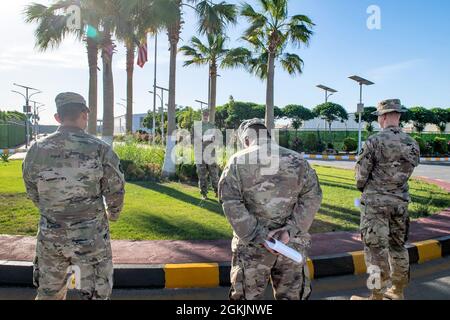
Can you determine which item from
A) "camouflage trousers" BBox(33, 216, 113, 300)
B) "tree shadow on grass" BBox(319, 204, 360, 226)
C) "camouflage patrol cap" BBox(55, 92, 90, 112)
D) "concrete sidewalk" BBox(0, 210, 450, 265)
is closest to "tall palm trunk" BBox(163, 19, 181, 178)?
"tree shadow on grass" BBox(319, 204, 360, 226)

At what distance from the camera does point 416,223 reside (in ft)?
21.2

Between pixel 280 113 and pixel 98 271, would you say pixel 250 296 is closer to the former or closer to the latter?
pixel 98 271

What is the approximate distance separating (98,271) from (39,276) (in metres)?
0.40

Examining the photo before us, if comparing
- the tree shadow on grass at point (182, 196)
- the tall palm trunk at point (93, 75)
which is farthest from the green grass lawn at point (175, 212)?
the tall palm trunk at point (93, 75)

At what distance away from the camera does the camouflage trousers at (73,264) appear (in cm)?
252

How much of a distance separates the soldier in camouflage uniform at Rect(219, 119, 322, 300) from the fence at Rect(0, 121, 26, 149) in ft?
107

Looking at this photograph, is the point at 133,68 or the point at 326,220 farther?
the point at 133,68

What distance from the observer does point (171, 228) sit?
5.78m

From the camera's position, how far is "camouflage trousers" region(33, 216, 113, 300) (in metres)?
2.52

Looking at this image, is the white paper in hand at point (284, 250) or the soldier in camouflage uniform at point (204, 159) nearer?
the white paper in hand at point (284, 250)

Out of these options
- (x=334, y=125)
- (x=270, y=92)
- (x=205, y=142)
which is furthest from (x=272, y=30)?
(x=334, y=125)

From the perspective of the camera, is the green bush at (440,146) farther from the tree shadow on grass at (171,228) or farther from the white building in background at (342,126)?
the tree shadow on grass at (171,228)

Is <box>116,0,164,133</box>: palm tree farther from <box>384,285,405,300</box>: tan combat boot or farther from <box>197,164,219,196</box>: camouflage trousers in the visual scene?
<box>384,285,405,300</box>: tan combat boot
